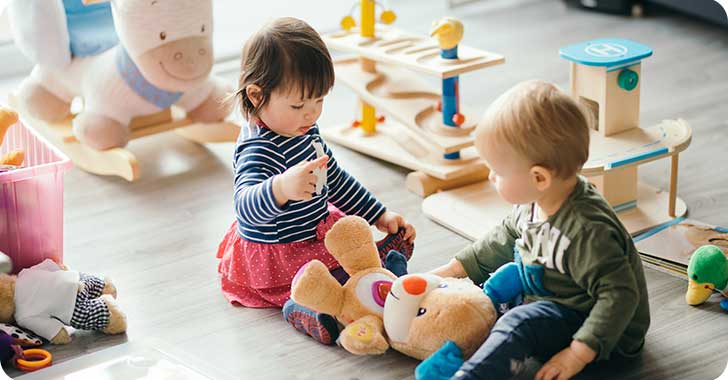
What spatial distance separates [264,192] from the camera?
4.97 feet

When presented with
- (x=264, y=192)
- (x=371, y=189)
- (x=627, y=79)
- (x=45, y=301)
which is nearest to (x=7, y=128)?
(x=45, y=301)

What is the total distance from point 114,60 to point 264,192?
0.87 m

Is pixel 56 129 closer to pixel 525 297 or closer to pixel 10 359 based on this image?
pixel 10 359

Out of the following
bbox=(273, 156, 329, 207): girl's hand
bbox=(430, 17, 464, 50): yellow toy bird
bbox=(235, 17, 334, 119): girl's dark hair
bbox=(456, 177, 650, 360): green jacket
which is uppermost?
bbox=(235, 17, 334, 119): girl's dark hair

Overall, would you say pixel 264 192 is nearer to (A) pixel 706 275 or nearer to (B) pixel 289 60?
(B) pixel 289 60

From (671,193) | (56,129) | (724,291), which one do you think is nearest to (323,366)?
(724,291)

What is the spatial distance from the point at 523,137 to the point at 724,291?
0.50m

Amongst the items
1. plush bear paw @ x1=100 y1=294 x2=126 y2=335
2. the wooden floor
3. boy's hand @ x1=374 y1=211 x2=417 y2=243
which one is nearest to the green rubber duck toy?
the wooden floor

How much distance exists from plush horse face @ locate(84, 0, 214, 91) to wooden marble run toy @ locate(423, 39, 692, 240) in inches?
25.3

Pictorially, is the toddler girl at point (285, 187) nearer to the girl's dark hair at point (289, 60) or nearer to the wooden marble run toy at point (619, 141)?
the girl's dark hair at point (289, 60)

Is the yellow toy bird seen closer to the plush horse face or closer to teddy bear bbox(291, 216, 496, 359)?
the plush horse face

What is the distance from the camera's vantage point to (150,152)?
7.87 ft

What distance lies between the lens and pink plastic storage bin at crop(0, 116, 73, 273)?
1.63 metres

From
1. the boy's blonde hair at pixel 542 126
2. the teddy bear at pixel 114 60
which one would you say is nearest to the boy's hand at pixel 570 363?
the boy's blonde hair at pixel 542 126
